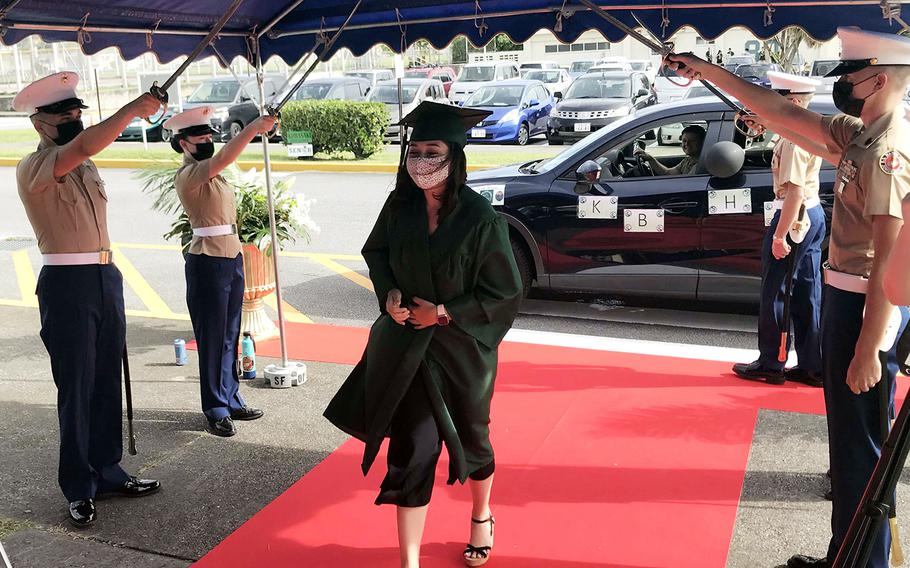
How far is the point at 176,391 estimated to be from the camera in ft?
20.1

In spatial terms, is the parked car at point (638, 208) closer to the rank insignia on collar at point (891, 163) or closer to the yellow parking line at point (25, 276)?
the rank insignia on collar at point (891, 163)

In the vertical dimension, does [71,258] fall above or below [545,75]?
below

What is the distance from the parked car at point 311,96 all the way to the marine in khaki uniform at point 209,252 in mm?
18208

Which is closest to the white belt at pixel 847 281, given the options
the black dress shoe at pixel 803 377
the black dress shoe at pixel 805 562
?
the black dress shoe at pixel 805 562

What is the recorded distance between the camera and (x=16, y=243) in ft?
38.4

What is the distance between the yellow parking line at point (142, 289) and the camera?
8422 millimetres

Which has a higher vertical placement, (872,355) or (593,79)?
(593,79)

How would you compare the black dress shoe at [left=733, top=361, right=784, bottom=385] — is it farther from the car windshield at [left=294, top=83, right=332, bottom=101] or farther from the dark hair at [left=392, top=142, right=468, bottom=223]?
the car windshield at [left=294, top=83, right=332, bottom=101]

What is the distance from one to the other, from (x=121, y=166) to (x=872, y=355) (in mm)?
18930

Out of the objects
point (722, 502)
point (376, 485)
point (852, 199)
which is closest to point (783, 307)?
point (722, 502)

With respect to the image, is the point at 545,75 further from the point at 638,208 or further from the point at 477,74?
the point at 638,208

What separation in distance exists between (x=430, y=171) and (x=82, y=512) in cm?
248

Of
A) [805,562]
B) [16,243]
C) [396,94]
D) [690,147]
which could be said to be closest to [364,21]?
[690,147]

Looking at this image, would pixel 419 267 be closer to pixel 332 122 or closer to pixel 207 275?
pixel 207 275
